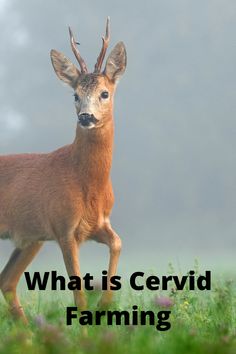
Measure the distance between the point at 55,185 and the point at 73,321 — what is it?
199 cm

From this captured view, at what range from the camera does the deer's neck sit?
26.0 feet

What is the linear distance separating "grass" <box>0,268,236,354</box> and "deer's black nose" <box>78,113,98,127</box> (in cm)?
179

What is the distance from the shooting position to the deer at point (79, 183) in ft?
25.4

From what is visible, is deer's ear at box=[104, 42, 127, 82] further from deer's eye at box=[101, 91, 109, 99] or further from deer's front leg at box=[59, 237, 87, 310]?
deer's front leg at box=[59, 237, 87, 310]

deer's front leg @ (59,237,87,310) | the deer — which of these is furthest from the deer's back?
deer's front leg @ (59,237,87,310)

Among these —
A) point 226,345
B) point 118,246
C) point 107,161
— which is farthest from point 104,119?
point 226,345

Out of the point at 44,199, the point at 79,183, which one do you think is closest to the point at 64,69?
the point at 79,183

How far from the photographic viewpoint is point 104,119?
25.5ft

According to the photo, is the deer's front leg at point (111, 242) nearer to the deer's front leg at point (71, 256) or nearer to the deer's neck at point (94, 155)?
the deer's front leg at point (71, 256)

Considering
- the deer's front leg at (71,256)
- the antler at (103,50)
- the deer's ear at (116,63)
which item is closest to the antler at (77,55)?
the antler at (103,50)

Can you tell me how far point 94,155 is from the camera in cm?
797

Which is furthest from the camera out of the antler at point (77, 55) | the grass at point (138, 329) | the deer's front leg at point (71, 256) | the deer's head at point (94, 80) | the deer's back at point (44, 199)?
the antler at point (77, 55)

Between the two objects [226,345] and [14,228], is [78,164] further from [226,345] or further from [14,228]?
[226,345]

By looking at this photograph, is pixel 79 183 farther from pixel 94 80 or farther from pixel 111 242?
pixel 94 80
